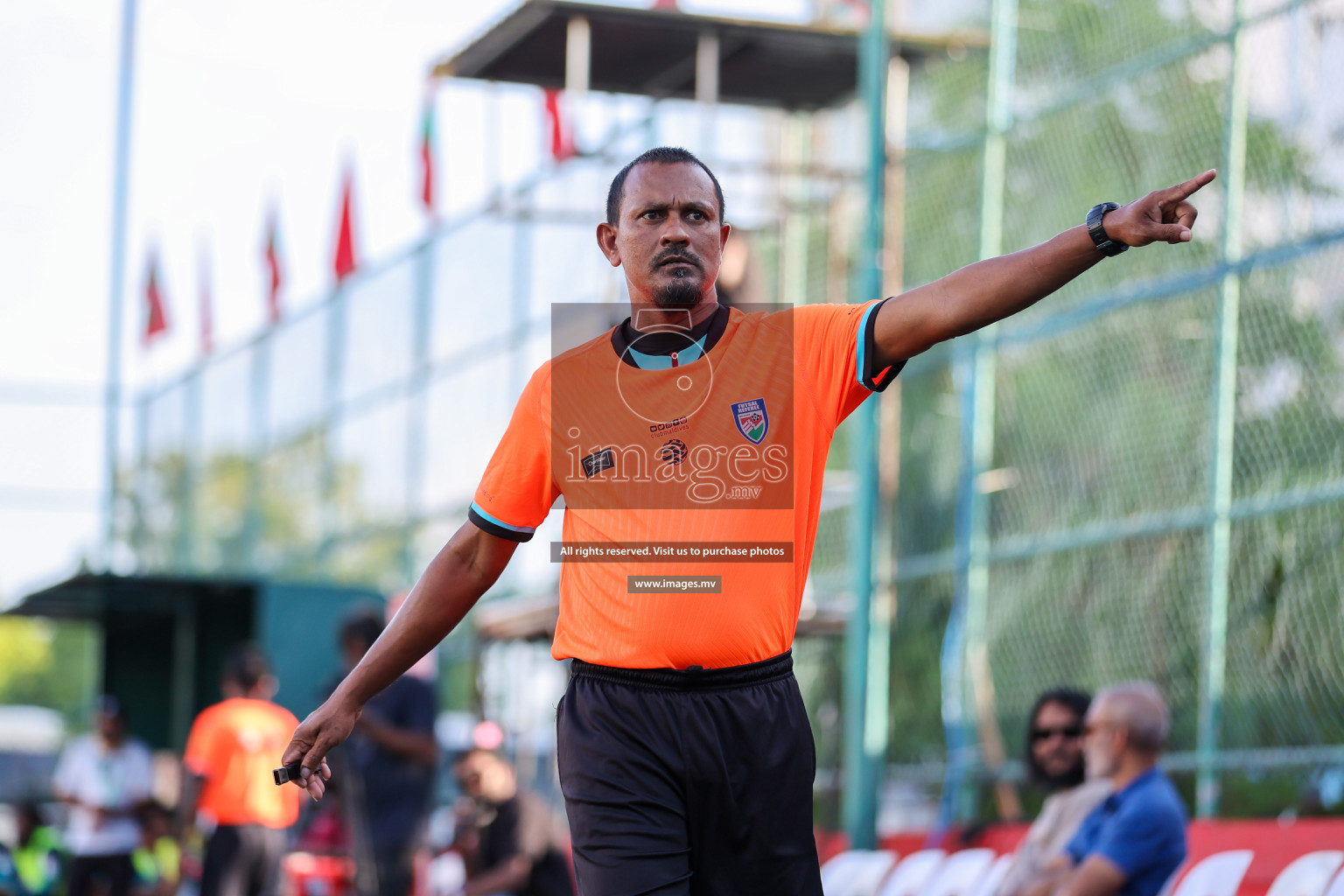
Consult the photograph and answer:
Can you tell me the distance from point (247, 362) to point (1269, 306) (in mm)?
14682

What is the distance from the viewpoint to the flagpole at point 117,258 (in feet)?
58.0

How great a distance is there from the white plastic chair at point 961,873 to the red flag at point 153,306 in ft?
61.6

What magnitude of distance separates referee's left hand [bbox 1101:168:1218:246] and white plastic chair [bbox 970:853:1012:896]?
4879 millimetres

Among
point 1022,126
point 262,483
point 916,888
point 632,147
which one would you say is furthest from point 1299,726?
point 262,483

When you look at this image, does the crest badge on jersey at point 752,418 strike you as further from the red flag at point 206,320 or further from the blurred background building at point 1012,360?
the red flag at point 206,320

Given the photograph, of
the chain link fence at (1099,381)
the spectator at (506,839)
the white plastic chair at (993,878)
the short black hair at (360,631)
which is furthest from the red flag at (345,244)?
the white plastic chair at (993,878)

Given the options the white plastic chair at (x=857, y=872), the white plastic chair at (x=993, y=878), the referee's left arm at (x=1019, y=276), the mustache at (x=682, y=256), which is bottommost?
the white plastic chair at (x=857, y=872)

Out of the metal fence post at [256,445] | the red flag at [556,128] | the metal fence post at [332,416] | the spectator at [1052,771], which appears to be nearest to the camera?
the spectator at [1052,771]

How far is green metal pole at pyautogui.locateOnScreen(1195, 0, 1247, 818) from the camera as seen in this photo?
28.3 ft

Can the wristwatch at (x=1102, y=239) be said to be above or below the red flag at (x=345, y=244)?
below

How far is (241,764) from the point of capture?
35.6 feet

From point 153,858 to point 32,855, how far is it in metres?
2.36

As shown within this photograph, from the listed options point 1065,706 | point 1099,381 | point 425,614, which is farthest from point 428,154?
point 425,614

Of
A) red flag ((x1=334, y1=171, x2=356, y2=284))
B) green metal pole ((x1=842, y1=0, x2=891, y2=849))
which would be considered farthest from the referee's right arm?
red flag ((x1=334, y1=171, x2=356, y2=284))
